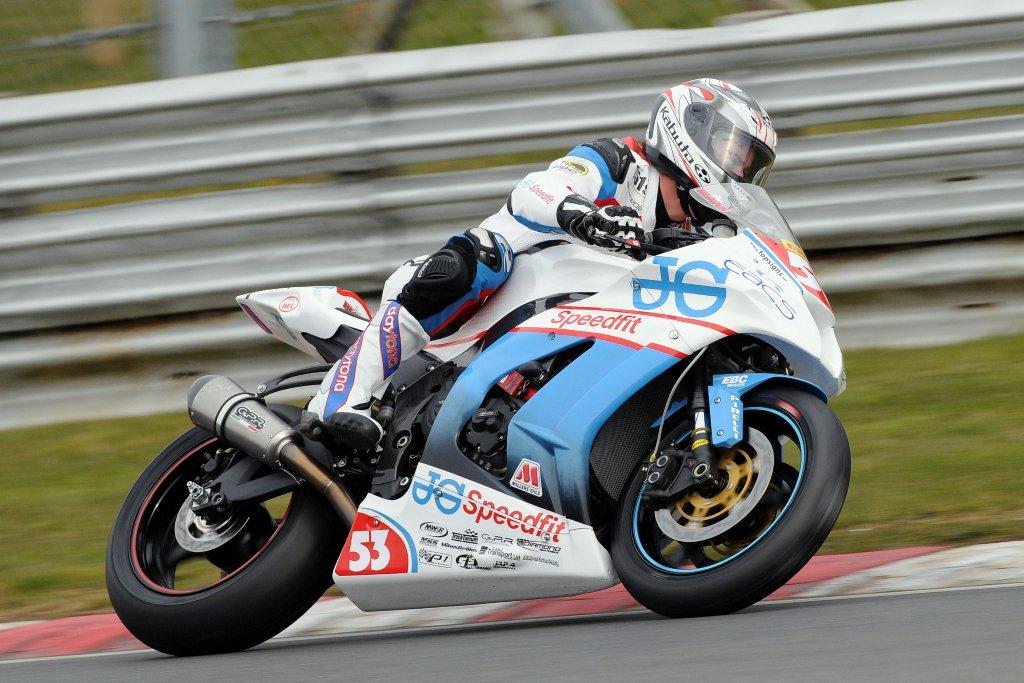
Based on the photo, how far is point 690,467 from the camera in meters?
3.95

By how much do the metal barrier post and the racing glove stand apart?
3.16m

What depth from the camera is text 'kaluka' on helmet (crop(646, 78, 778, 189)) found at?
4574 millimetres

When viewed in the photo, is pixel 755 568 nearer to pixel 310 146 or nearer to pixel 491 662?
pixel 491 662

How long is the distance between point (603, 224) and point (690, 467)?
0.78 meters

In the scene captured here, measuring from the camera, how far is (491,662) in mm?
3676

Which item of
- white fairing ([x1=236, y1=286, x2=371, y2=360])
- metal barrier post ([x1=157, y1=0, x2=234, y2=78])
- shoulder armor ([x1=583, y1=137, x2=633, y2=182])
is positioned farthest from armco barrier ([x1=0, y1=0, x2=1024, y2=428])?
shoulder armor ([x1=583, y1=137, x2=633, y2=182])

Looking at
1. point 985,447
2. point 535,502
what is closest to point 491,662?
point 535,502

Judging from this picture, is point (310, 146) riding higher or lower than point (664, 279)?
lower

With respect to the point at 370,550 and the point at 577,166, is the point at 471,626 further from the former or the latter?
the point at 577,166

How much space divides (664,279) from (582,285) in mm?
323

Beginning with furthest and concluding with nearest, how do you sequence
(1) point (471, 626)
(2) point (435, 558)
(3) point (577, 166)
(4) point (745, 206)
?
(3) point (577, 166) → (1) point (471, 626) → (4) point (745, 206) → (2) point (435, 558)

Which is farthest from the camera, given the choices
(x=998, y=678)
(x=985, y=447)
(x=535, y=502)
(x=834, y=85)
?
(x=834, y=85)

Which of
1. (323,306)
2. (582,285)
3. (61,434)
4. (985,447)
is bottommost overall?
(61,434)

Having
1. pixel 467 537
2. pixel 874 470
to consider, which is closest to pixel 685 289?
pixel 467 537
